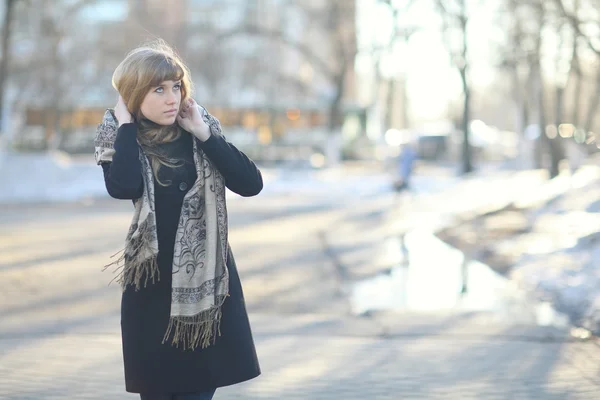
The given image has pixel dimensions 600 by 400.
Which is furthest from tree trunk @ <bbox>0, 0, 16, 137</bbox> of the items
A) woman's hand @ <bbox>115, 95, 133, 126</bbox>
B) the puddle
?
woman's hand @ <bbox>115, 95, 133, 126</bbox>

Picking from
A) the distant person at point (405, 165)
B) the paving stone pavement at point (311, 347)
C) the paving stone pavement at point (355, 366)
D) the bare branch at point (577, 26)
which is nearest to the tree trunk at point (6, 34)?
the distant person at point (405, 165)

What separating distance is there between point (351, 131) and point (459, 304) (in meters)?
50.0

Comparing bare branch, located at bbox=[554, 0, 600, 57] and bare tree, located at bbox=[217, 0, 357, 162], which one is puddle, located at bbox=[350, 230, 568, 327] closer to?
bare branch, located at bbox=[554, 0, 600, 57]

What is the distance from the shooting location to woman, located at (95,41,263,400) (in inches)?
137

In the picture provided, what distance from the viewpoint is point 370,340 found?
740 centimetres

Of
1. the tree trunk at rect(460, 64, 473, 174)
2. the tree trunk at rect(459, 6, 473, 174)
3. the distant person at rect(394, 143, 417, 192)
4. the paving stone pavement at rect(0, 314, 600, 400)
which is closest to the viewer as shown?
the paving stone pavement at rect(0, 314, 600, 400)

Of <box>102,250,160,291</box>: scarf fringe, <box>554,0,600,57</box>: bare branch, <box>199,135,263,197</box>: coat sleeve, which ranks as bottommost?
<box>102,250,160,291</box>: scarf fringe

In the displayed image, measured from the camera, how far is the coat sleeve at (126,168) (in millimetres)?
3441

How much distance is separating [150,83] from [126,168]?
30cm

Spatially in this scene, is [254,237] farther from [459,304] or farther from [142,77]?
[142,77]

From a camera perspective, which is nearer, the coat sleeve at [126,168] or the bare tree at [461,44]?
the coat sleeve at [126,168]

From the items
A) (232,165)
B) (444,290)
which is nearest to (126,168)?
(232,165)

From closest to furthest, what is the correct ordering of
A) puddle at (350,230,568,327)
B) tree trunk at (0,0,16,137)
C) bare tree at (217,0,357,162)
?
1. puddle at (350,230,568,327)
2. tree trunk at (0,0,16,137)
3. bare tree at (217,0,357,162)

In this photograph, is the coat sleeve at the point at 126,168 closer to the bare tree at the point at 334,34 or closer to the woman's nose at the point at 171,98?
the woman's nose at the point at 171,98
